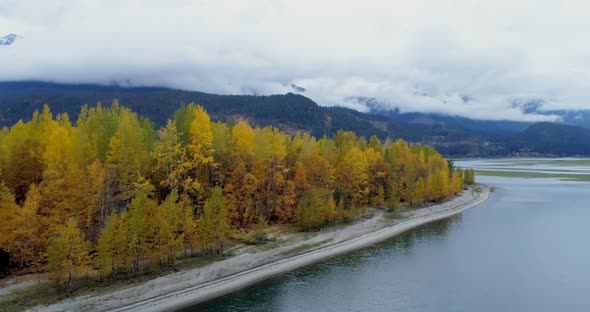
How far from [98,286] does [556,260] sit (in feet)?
204

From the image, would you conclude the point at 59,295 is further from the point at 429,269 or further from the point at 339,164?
the point at 339,164

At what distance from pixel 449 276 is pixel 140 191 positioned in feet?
133

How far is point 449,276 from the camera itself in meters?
56.4

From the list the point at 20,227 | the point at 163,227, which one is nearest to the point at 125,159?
the point at 163,227

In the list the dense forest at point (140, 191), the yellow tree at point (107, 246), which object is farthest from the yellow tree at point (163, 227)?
the yellow tree at point (107, 246)

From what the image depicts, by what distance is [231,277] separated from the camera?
54.2 m

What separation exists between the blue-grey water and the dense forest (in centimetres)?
1153

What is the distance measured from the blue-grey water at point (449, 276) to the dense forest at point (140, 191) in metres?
11.5

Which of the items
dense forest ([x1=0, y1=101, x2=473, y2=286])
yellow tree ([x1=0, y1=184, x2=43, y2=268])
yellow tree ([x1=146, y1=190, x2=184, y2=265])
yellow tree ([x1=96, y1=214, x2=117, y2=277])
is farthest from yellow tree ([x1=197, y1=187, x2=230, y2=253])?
yellow tree ([x1=0, y1=184, x2=43, y2=268])

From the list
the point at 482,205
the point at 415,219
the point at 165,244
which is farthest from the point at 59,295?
the point at 482,205

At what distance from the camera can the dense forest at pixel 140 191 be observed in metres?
48.2

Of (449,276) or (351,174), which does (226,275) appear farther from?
(351,174)

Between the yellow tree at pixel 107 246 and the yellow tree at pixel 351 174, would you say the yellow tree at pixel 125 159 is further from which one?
the yellow tree at pixel 351 174

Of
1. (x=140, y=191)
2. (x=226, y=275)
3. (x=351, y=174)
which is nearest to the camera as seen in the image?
(x=140, y=191)
